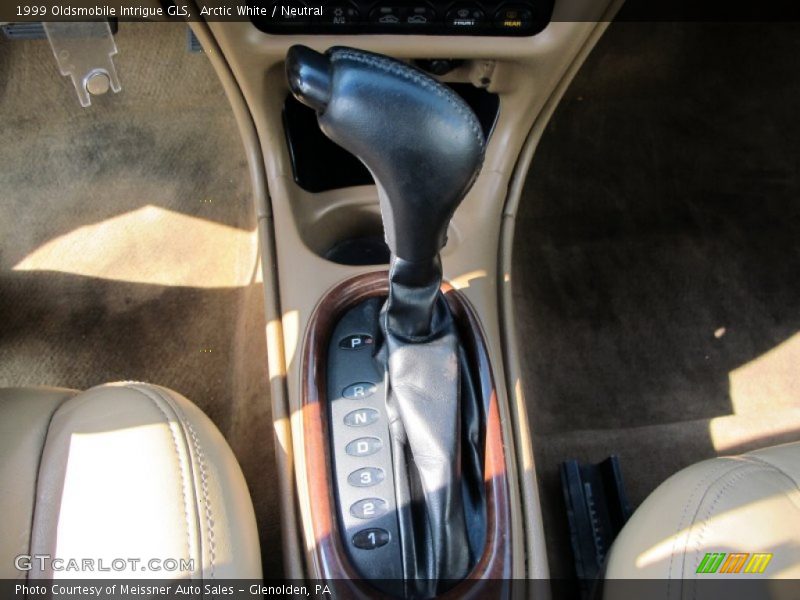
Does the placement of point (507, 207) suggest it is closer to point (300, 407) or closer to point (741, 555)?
point (300, 407)

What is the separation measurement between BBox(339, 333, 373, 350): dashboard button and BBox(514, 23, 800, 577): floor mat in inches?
19.3

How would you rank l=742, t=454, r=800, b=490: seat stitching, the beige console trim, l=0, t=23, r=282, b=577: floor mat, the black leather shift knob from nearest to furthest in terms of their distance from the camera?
the black leather shift knob → l=742, t=454, r=800, b=490: seat stitching → the beige console trim → l=0, t=23, r=282, b=577: floor mat

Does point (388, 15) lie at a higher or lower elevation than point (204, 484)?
higher

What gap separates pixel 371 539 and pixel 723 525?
39 centimetres

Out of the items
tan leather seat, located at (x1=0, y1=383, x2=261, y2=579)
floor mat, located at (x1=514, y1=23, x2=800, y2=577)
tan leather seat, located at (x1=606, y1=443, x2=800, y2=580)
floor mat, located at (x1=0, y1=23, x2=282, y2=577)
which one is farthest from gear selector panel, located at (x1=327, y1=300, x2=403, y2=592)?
floor mat, located at (x1=514, y1=23, x2=800, y2=577)

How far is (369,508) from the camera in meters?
0.86

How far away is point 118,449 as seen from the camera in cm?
76

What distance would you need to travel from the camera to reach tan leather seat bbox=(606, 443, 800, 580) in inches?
29.8

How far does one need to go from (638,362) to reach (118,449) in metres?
1.01

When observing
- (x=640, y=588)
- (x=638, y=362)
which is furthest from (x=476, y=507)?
Answer: (x=638, y=362)

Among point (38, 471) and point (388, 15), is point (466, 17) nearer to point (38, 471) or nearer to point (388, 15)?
point (388, 15)

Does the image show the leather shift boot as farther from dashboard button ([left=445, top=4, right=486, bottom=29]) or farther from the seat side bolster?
dashboard button ([left=445, top=4, right=486, bottom=29])

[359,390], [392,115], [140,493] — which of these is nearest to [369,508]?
[359,390]

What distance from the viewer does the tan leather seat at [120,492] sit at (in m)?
0.70
